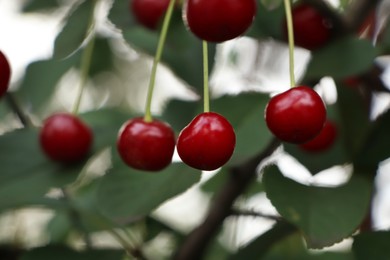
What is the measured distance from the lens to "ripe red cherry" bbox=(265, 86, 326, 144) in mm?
590

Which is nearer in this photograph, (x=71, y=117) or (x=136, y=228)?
(x=71, y=117)

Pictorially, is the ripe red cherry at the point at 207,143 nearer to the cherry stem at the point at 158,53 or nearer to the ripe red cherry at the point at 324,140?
the cherry stem at the point at 158,53

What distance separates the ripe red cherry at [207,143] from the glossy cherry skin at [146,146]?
8 cm

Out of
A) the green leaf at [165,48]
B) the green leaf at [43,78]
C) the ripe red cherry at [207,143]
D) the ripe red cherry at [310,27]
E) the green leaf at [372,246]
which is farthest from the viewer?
the green leaf at [43,78]

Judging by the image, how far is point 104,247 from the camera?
924 millimetres

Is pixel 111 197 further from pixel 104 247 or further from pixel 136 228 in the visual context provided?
pixel 136 228

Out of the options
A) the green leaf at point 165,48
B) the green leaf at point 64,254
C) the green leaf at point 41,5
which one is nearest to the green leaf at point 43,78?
the green leaf at point 41,5

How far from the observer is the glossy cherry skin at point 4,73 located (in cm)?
71

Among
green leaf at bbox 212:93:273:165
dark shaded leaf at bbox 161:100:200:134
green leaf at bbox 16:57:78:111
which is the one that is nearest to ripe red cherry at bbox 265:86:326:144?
green leaf at bbox 212:93:273:165

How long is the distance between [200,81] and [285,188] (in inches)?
12.3

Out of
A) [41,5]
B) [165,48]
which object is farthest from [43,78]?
[165,48]

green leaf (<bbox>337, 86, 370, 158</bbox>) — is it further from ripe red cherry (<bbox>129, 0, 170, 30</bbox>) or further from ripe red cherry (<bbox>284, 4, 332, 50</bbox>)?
ripe red cherry (<bbox>129, 0, 170, 30</bbox>)

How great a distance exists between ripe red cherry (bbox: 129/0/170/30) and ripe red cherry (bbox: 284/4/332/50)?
16 cm

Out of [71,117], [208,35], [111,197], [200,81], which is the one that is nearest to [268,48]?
[200,81]
